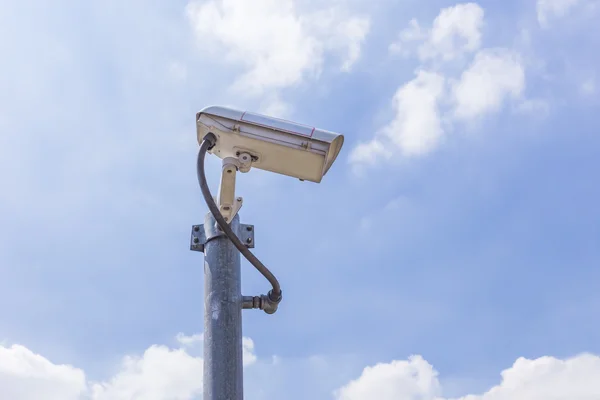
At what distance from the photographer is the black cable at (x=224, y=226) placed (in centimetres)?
267

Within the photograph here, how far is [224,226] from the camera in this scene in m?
2.66

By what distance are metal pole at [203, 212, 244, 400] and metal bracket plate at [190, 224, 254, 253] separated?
5 centimetres

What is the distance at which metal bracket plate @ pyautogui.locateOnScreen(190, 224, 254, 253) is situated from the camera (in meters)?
2.96

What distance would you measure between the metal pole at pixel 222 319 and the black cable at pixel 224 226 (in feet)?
0.39

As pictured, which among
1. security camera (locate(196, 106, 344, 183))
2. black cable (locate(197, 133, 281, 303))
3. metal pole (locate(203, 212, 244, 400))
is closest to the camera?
metal pole (locate(203, 212, 244, 400))

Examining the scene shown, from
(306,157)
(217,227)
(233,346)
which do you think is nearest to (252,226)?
(217,227)

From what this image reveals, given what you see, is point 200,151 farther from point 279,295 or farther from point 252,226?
point 279,295

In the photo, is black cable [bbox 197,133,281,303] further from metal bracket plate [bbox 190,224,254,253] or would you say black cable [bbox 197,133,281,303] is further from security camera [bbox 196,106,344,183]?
metal bracket plate [bbox 190,224,254,253]

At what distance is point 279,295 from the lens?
279 centimetres

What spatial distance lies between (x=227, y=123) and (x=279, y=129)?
9.0 inches

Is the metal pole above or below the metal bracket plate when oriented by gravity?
below

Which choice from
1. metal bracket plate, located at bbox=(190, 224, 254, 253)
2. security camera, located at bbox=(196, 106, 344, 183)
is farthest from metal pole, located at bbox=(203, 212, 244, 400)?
security camera, located at bbox=(196, 106, 344, 183)

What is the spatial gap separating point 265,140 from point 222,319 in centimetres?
78

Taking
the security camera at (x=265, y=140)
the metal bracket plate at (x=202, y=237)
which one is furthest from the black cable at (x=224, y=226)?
the metal bracket plate at (x=202, y=237)
